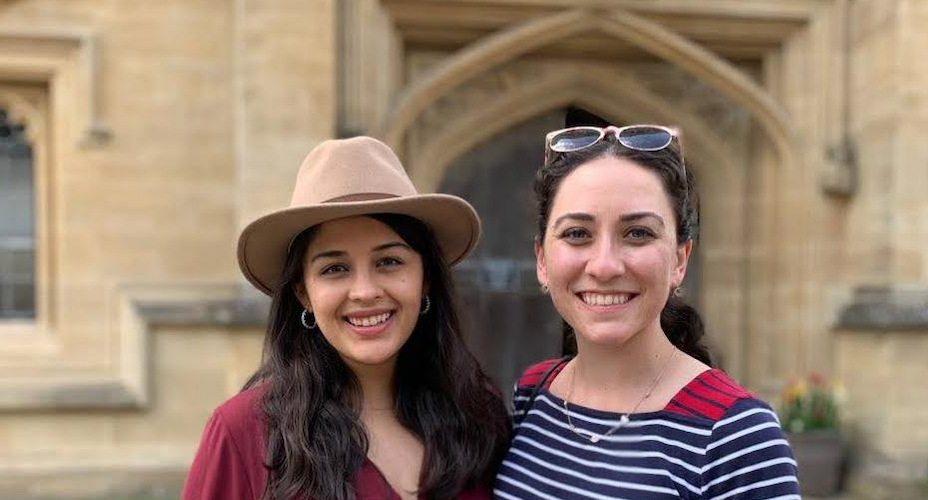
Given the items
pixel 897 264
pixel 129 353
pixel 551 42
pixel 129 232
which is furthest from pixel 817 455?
pixel 129 232

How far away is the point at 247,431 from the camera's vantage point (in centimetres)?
132

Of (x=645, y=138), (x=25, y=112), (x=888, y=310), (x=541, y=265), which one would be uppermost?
(x=25, y=112)

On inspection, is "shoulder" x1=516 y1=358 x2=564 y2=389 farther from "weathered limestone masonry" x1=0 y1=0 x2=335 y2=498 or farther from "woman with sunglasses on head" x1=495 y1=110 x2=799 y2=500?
"weathered limestone masonry" x1=0 y1=0 x2=335 y2=498

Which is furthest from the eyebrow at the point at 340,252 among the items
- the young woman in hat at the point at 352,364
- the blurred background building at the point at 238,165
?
the blurred background building at the point at 238,165

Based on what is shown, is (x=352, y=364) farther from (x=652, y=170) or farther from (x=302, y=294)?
(x=652, y=170)

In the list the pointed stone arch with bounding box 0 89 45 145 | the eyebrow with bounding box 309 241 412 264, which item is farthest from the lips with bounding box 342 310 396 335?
the pointed stone arch with bounding box 0 89 45 145

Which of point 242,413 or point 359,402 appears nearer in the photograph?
point 242,413

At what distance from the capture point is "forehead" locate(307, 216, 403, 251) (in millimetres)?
1364

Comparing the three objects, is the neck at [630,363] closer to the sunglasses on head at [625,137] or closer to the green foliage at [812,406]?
the sunglasses on head at [625,137]

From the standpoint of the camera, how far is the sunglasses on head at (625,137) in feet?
4.10

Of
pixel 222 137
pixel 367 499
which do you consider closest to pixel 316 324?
pixel 367 499

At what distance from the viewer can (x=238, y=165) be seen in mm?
4566

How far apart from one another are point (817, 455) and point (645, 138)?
4.27m

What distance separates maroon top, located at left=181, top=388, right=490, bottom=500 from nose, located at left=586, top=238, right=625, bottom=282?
0.57 m
